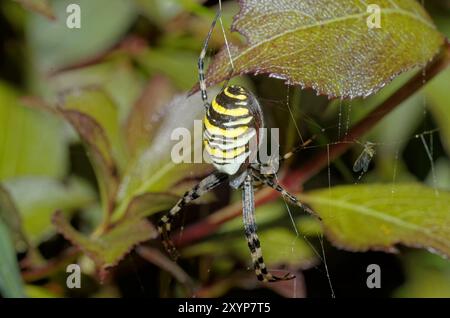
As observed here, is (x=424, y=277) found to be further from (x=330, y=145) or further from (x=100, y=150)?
(x=100, y=150)

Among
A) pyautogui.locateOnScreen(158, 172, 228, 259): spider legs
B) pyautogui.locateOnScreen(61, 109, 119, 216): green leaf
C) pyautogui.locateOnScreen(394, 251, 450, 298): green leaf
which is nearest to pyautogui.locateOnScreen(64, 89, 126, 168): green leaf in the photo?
pyautogui.locateOnScreen(61, 109, 119, 216): green leaf

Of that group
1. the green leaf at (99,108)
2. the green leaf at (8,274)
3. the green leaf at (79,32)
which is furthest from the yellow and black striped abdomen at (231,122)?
the green leaf at (79,32)

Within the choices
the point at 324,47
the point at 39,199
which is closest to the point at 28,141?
the point at 39,199

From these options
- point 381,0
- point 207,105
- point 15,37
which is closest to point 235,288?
point 207,105

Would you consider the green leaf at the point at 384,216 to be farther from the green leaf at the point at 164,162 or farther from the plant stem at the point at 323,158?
the green leaf at the point at 164,162

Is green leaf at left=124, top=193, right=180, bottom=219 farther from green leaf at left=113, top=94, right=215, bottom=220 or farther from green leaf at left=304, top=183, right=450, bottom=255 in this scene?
green leaf at left=304, top=183, right=450, bottom=255

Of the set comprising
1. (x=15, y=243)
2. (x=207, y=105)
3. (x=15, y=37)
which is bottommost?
(x=15, y=243)
